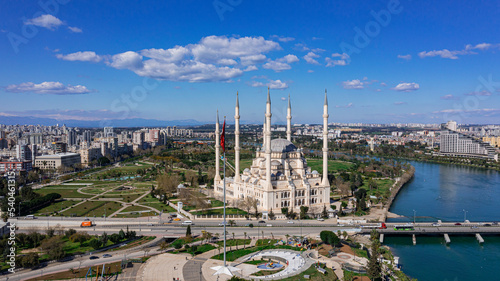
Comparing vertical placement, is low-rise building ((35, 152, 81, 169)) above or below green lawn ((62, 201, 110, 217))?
above

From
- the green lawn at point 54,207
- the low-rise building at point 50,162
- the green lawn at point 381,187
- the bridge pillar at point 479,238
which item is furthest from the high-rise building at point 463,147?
the low-rise building at point 50,162

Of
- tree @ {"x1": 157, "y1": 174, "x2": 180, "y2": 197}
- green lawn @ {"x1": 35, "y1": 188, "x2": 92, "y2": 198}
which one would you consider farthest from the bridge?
green lawn @ {"x1": 35, "y1": 188, "x2": 92, "y2": 198}

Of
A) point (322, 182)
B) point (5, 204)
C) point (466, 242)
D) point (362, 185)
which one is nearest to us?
point (466, 242)

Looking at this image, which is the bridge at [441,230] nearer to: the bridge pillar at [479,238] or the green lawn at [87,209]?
the bridge pillar at [479,238]

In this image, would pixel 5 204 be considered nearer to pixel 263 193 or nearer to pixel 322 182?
pixel 263 193

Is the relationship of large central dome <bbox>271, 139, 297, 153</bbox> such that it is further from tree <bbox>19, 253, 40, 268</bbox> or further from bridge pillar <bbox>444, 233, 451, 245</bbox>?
tree <bbox>19, 253, 40, 268</bbox>

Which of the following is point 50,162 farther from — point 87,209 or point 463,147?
point 463,147

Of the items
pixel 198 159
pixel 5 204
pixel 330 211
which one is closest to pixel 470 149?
pixel 198 159

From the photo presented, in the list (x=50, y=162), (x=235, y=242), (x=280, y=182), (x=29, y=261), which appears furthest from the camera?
(x=50, y=162)

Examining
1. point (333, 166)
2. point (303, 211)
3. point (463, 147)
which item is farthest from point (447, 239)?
point (463, 147)
